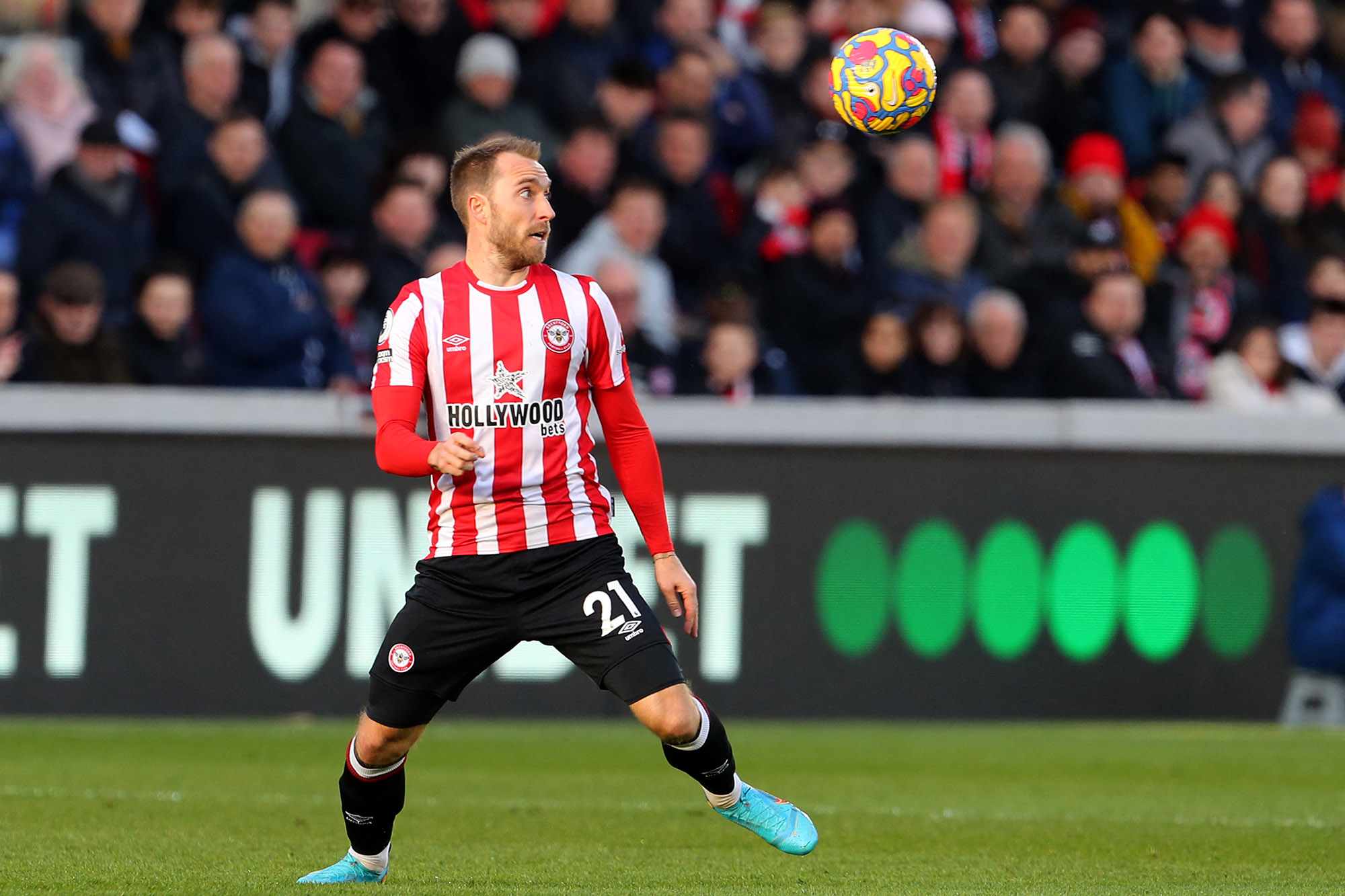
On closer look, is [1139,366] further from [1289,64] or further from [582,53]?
[1289,64]

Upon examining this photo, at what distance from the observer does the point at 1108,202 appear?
563 inches

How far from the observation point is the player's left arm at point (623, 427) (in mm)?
5621

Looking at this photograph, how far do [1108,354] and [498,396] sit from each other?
25.6 ft

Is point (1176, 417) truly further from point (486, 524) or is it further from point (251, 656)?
point (486, 524)

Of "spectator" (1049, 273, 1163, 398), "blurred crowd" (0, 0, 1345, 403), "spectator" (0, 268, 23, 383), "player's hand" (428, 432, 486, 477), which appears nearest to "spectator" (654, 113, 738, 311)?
"blurred crowd" (0, 0, 1345, 403)

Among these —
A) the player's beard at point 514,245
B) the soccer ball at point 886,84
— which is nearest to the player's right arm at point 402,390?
the player's beard at point 514,245

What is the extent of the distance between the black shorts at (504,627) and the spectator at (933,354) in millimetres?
6859

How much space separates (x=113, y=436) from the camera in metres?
10.9

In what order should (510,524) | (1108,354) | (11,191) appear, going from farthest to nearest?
(1108,354) < (11,191) < (510,524)

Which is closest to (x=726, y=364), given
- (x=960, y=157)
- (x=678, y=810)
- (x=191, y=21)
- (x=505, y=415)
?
(x=960, y=157)

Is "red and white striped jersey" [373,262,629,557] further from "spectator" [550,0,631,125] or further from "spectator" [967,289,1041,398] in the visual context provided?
"spectator" [550,0,631,125]

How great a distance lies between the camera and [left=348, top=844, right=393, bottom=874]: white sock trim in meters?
5.67

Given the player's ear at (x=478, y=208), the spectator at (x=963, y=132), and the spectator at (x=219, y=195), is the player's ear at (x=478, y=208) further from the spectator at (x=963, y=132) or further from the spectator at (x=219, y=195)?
the spectator at (x=963, y=132)

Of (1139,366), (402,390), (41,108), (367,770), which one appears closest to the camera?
(402,390)
